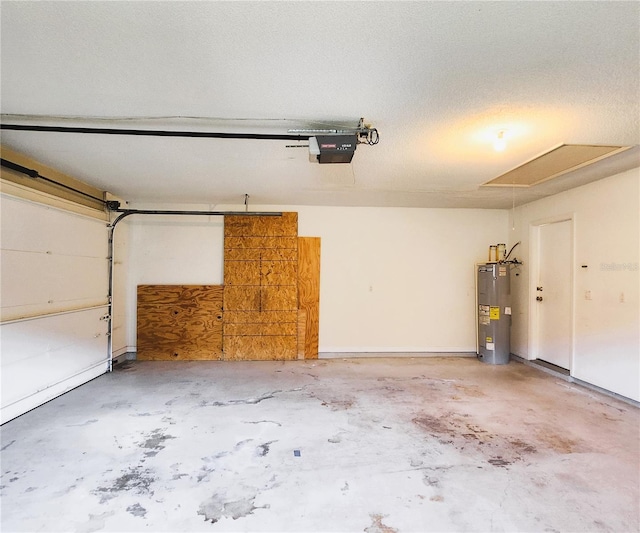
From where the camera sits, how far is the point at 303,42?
62.9 inches

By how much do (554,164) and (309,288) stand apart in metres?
3.56

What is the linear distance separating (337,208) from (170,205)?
8.88ft

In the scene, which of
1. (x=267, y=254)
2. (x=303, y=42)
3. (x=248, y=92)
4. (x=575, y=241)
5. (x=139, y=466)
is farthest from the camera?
(x=267, y=254)

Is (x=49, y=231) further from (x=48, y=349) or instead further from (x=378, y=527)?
(x=378, y=527)

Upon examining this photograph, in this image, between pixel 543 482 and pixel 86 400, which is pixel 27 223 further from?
pixel 543 482

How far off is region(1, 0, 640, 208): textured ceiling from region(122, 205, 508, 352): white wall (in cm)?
220

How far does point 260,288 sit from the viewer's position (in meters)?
5.36

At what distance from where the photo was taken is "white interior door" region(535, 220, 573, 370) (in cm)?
446

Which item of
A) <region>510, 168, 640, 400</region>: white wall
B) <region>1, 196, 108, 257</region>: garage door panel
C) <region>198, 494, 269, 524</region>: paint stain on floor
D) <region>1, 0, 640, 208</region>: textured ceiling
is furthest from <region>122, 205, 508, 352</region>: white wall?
<region>198, 494, 269, 524</region>: paint stain on floor

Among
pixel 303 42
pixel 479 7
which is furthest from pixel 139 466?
pixel 479 7

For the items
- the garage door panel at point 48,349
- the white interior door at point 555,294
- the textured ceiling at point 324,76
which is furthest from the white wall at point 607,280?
the garage door panel at point 48,349

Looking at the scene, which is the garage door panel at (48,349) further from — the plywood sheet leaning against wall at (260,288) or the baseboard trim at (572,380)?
the baseboard trim at (572,380)

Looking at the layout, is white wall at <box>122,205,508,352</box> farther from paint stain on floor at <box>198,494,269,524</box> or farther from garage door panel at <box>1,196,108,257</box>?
paint stain on floor at <box>198,494,269,524</box>

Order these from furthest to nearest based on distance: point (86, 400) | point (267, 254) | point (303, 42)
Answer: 1. point (267, 254)
2. point (86, 400)
3. point (303, 42)
